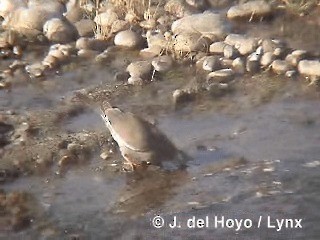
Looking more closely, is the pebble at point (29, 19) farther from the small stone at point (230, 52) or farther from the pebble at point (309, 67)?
the pebble at point (309, 67)

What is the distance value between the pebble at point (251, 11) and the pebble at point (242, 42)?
25.7 inches

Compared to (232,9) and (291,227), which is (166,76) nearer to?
(232,9)

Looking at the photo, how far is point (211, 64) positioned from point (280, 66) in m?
0.65

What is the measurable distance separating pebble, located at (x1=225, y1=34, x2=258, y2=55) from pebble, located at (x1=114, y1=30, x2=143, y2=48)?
3.09ft

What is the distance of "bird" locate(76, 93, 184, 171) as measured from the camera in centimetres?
532

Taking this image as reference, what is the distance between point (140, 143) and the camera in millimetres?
5305

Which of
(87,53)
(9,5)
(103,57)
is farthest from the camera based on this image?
(9,5)

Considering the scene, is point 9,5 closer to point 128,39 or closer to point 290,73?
point 128,39

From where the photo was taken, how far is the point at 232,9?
837 cm

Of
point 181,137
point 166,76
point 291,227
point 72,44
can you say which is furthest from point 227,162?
point 72,44

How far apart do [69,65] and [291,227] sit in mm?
3658

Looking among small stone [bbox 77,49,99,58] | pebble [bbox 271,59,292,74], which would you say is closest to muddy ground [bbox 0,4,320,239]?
pebble [bbox 271,59,292,74]

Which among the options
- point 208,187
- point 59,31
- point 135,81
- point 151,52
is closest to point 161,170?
point 208,187

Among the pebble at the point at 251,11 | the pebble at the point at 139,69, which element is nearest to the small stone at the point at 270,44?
the pebble at the point at 251,11
